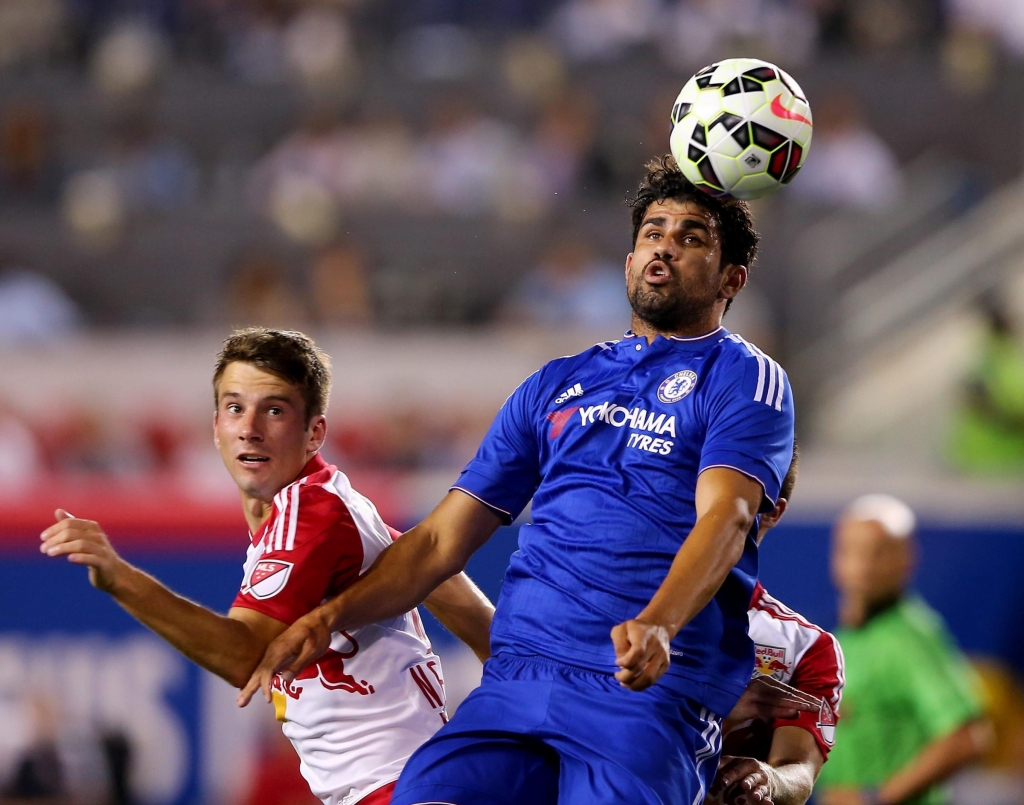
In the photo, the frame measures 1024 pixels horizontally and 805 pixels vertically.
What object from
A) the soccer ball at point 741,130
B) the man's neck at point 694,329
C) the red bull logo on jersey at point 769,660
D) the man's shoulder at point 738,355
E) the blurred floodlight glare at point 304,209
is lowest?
the red bull logo on jersey at point 769,660

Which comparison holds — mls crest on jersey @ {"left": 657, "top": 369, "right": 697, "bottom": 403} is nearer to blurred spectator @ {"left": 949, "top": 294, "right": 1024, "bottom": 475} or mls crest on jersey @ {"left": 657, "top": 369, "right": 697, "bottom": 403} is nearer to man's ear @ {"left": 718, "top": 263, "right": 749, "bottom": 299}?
man's ear @ {"left": 718, "top": 263, "right": 749, "bottom": 299}

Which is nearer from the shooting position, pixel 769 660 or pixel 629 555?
pixel 629 555

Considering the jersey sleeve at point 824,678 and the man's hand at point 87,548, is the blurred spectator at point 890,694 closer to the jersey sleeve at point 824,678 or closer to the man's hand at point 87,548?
the jersey sleeve at point 824,678

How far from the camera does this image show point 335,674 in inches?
189

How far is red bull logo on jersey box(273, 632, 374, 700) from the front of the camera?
4.81 meters

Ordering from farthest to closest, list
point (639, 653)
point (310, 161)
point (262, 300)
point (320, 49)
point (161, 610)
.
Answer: point (320, 49)
point (310, 161)
point (262, 300)
point (161, 610)
point (639, 653)

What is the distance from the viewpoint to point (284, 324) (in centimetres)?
1351

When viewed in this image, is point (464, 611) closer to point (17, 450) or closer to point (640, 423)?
point (640, 423)

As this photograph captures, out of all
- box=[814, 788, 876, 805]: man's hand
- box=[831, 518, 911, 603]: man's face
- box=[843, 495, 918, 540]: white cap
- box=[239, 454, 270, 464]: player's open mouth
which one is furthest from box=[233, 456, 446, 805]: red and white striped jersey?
box=[843, 495, 918, 540]: white cap

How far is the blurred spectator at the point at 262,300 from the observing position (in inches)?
532

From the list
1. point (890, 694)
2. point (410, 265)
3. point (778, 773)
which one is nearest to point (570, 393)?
point (778, 773)

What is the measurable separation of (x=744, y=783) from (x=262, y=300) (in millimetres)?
9548

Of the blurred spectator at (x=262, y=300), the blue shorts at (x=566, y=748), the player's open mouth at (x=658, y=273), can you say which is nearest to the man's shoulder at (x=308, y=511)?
the blue shorts at (x=566, y=748)

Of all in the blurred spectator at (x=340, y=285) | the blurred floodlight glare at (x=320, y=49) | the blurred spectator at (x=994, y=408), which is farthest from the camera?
the blurred floodlight glare at (x=320, y=49)
